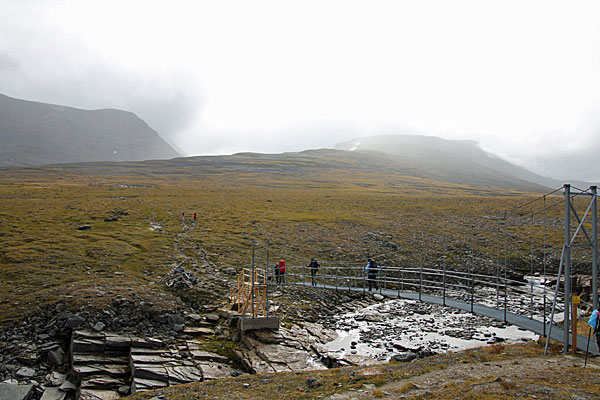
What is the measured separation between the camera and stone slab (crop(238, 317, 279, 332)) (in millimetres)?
23078

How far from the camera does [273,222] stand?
5734 centimetres

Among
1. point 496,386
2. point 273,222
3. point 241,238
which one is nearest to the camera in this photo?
point 496,386

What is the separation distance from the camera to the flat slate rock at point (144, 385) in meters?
16.3

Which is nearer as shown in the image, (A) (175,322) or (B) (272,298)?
(A) (175,322)

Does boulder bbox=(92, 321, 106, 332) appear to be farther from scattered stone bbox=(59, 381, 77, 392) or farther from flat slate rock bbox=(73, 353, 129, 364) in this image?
scattered stone bbox=(59, 381, 77, 392)

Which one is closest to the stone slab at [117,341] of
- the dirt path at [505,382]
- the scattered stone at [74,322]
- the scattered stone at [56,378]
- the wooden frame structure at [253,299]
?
the scattered stone at [74,322]

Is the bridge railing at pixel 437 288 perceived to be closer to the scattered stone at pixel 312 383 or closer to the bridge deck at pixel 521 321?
the bridge deck at pixel 521 321

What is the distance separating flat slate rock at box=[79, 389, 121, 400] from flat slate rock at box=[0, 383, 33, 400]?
1.91 metres

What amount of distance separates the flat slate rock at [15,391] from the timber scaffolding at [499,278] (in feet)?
41.2

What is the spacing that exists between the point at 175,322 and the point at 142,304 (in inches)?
92.6

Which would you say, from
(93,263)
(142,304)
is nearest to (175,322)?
(142,304)

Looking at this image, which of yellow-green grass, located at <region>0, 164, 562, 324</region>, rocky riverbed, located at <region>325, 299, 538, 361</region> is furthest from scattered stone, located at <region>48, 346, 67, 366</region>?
rocky riverbed, located at <region>325, 299, 538, 361</region>

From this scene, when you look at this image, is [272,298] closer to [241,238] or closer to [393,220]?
[241,238]

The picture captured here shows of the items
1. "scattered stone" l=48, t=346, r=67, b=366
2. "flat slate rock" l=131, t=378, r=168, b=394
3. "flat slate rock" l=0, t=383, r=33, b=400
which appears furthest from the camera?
"scattered stone" l=48, t=346, r=67, b=366
